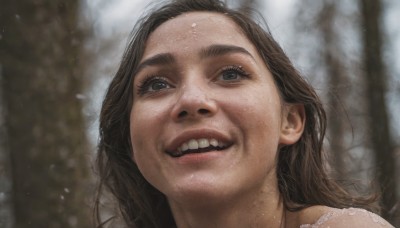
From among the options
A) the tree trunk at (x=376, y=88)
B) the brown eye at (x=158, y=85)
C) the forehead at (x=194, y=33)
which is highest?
the forehead at (x=194, y=33)

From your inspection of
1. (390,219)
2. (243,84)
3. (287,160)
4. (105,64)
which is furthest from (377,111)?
(243,84)

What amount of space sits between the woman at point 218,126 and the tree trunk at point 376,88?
13.4ft

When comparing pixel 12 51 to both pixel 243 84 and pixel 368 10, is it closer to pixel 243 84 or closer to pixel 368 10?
pixel 243 84

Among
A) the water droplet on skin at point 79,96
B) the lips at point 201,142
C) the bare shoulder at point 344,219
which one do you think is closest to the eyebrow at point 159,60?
the lips at point 201,142

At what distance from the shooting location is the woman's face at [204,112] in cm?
226

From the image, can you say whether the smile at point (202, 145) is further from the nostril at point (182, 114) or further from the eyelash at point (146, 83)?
the eyelash at point (146, 83)

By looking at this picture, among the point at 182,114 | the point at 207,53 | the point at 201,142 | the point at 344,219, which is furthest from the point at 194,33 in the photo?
the point at 344,219

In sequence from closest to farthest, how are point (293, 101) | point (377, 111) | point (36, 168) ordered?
point (293, 101) → point (36, 168) → point (377, 111)

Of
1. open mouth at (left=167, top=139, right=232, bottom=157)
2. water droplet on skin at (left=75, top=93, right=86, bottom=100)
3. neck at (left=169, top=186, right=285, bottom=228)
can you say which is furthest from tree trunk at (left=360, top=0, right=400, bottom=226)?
open mouth at (left=167, top=139, right=232, bottom=157)

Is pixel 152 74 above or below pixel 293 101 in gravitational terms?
above

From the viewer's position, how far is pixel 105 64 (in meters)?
9.57

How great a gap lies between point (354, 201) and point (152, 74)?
46.0 inches

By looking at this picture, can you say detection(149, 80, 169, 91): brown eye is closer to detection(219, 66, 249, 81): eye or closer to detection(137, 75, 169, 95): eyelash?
detection(137, 75, 169, 95): eyelash

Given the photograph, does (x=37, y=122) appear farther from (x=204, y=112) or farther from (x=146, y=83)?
(x=204, y=112)
